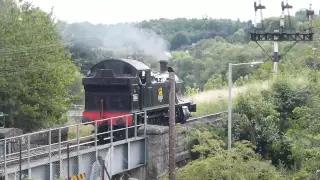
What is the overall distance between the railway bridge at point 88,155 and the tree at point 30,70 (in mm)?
4631

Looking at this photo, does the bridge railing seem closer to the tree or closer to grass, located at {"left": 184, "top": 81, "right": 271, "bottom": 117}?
the tree

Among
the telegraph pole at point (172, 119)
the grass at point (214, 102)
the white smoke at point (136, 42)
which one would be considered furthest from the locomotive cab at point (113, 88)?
the white smoke at point (136, 42)

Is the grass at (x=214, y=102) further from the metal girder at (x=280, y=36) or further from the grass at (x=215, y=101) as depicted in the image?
the metal girder at (x=280, y=36)

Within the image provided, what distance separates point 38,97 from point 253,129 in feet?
34.6

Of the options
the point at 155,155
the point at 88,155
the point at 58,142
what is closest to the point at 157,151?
the point at 155,155

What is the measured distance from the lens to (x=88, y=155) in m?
18.6

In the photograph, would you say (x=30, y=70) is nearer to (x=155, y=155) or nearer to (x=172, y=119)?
(x=155, y=155)

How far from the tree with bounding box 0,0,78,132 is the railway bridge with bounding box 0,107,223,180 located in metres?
4.63

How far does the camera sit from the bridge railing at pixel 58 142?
628 inches

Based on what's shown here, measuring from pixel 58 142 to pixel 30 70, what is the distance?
33.8 ft

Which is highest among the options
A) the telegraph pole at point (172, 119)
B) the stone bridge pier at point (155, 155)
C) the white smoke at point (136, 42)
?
the white smoke at point (136, 42)

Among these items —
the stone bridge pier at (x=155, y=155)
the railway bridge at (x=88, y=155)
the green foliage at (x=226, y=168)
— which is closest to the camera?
the railway bridge at (x=88, y=155)

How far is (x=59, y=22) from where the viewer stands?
113 ft

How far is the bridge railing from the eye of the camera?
1595cm
